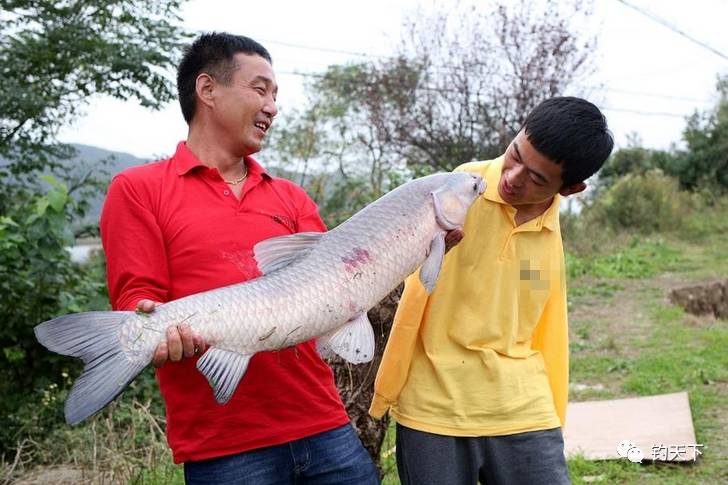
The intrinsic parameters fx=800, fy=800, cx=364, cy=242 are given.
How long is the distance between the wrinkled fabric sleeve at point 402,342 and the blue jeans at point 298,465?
234 mm

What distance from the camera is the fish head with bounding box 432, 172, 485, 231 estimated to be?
7.80 ft

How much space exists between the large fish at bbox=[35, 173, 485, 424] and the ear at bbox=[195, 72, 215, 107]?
587 millimetres

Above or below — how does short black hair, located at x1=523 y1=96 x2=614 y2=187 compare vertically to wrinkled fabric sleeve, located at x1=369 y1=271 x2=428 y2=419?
above

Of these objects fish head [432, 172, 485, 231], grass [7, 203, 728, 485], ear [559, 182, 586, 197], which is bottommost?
grass [7, 203, 728, 485]

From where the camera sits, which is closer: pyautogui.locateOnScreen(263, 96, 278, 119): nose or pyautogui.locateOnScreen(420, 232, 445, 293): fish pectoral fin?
pyautogui.locateOnScreen(420, 232, 445, 293): fish pectoral fin

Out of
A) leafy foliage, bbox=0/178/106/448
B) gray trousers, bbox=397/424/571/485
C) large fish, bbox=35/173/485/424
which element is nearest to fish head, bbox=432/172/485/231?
large fish, bbox=35/173/485/424

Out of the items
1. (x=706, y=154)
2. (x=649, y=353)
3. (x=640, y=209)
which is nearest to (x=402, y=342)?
(x=649, y=353)

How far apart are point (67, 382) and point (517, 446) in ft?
14.1

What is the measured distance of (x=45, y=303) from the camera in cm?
569

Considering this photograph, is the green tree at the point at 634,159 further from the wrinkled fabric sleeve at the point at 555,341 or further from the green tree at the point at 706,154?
the wrinkled fabric sleeve at the point at 555,341

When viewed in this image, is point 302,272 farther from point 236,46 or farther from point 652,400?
point 652,400

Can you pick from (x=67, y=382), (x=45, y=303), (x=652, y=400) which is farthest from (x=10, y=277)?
(x=652, y=400)

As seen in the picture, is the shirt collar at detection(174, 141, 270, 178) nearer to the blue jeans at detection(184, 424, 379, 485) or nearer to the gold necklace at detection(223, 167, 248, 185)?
the gold necklace at detection(223, 167, 248, 185)

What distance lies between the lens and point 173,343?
79.9 inches
